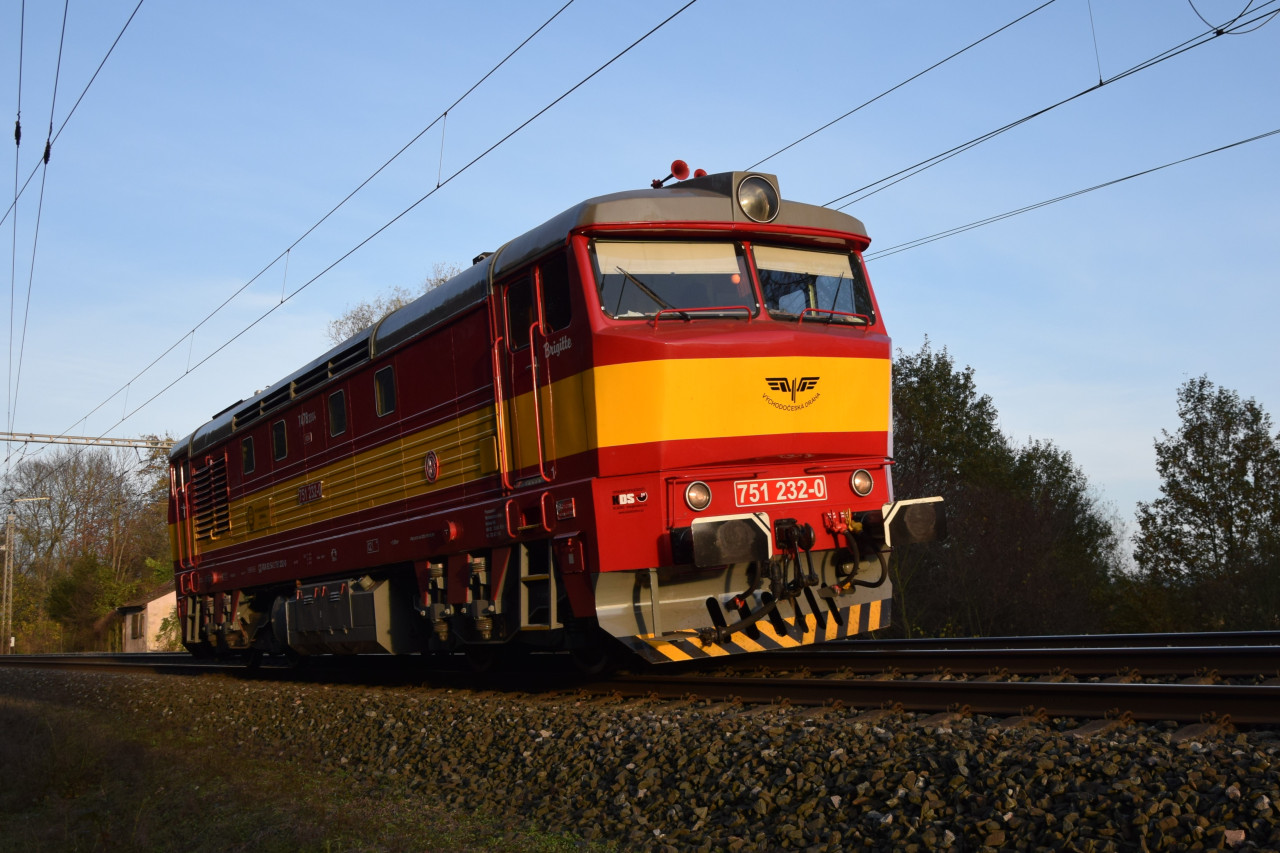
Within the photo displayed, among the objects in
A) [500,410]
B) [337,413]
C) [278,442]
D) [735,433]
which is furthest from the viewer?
[278,442]

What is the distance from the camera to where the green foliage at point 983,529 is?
82.5 ft

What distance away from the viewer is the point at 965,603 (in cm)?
2509

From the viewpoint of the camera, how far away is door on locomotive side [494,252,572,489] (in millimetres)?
8477

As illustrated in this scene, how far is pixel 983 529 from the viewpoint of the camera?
1118 inches

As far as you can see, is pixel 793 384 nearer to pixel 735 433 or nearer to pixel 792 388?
pixel 792 388

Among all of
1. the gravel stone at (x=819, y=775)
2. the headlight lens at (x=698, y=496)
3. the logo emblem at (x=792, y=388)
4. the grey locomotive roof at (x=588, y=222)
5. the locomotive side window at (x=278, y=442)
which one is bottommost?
the gravel stone at (x=819, y=775)

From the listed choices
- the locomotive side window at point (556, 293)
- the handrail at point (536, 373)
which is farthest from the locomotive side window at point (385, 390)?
the locomotive side window at point (556, 293)

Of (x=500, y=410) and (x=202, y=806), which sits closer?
Answer: (x=202, y=806)

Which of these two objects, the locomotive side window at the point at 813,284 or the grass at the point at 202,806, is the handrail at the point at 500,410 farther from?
the grass at the point at 202,806

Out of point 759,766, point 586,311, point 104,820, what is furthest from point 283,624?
point 759,766

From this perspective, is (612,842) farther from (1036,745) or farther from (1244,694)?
(1244,694)

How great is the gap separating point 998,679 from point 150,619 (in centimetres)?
4070

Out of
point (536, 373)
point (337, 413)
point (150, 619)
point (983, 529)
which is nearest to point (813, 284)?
point (536, 373)

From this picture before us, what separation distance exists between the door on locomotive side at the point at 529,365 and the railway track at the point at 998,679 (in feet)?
6.86
